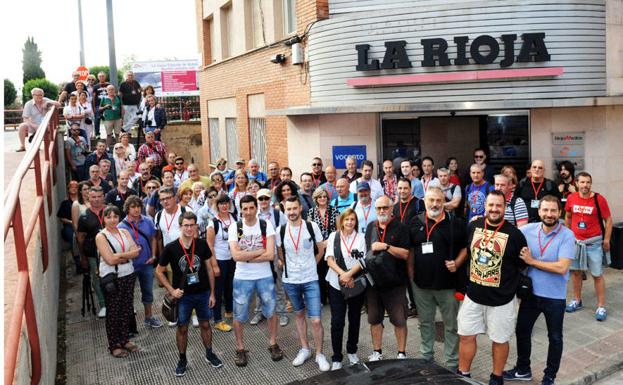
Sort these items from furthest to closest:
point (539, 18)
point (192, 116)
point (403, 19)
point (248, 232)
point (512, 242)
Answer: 1. point (192, 116)
2. point (403, 19)
3. point (539, 18)
4. point (248, 232)
5. point (512, 242)

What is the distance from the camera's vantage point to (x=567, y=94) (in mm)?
10352

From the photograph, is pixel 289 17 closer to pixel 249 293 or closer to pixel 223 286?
pixel 223 286

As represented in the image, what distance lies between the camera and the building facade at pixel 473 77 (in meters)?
10.3

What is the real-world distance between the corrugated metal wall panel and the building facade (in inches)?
0.7

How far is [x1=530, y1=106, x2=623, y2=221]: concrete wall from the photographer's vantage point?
34.0 ft

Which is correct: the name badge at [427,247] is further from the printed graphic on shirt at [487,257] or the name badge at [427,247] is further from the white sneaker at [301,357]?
the white sneaker at [301,357]

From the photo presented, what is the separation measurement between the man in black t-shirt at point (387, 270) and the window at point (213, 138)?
51.1 ft

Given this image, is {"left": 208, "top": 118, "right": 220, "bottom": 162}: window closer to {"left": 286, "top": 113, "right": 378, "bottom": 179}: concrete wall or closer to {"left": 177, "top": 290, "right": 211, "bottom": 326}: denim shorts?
{"left": 286, "top": 113, "right": 378, "bottom": 179}: concrete wall

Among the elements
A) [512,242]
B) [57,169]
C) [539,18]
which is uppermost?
[539,18]

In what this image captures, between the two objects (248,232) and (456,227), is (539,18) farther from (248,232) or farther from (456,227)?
(248,232)

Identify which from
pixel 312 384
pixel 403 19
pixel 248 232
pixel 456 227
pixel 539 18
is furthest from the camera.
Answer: pixel 403 19

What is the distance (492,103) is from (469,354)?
5.74 meters

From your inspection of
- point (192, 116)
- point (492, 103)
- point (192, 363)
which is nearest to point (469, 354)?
point (192, 363)

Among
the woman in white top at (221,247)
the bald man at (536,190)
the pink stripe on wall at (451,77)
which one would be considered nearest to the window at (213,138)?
the pink stripe on wall at (451,77)
